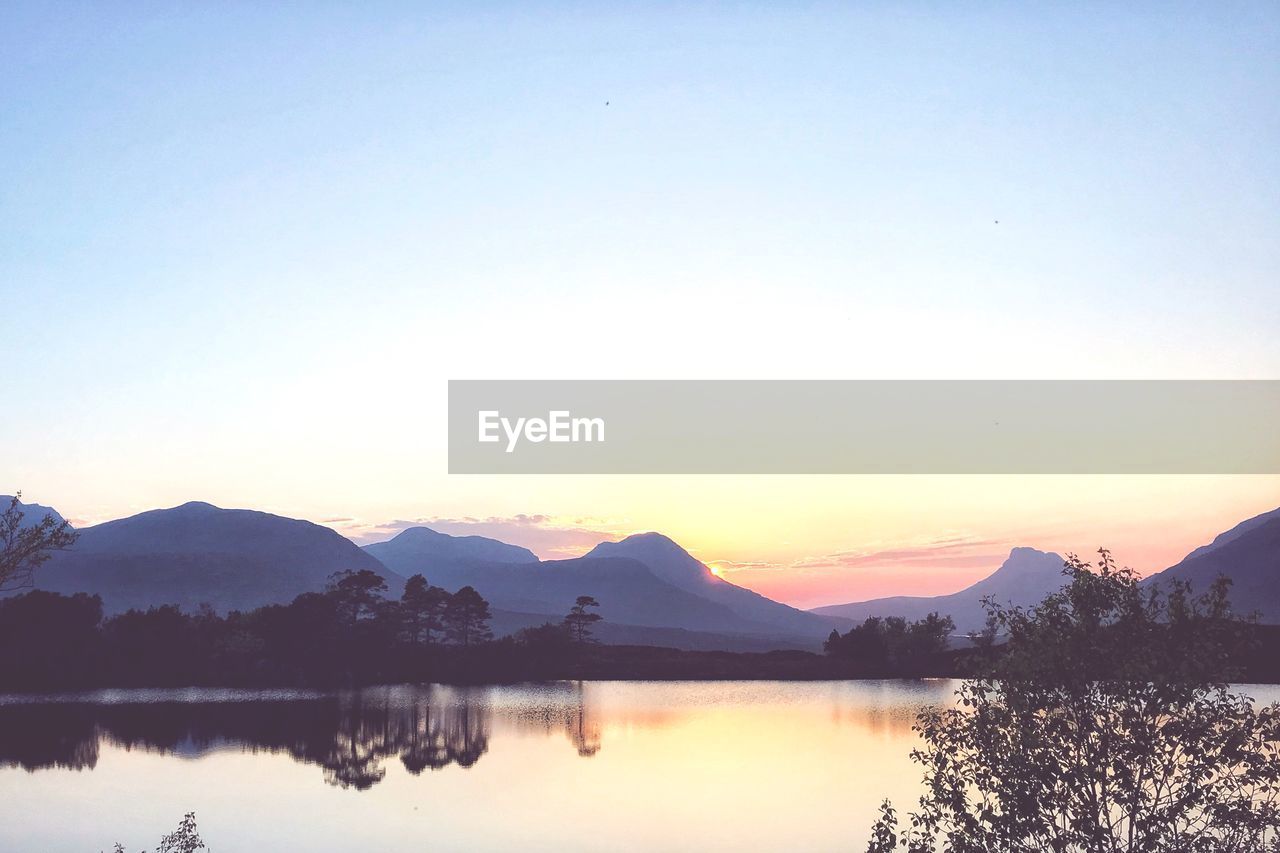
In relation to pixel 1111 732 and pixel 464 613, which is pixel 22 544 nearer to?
pixel 1111 732

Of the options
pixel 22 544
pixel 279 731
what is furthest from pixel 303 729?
pixel 22 544

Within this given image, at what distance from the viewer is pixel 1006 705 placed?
18.0 metres

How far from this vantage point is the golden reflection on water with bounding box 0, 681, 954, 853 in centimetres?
3822

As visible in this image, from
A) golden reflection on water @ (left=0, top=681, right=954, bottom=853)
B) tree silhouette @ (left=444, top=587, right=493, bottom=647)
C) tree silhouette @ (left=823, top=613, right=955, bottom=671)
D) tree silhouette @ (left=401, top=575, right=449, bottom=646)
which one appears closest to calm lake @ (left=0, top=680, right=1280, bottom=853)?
golden reflection on water @ (left=0, top=681, right=954, bottom=853)

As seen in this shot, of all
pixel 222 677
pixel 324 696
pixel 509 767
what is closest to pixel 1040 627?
pixel 509 767

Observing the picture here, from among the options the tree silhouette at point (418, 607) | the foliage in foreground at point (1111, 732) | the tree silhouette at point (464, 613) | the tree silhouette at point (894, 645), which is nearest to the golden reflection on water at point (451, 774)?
A: the foliage in foreground at point (1111, 732)

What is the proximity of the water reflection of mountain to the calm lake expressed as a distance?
231 millimetres

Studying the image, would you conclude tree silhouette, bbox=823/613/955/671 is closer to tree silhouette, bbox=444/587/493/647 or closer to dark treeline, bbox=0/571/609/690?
dark treeline, bbox=0/571/609/690

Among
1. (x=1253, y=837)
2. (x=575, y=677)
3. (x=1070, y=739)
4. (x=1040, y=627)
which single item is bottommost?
(x=575, y=677)

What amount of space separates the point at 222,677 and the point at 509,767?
65.0 metres

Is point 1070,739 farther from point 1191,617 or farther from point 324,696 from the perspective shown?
point 324,696

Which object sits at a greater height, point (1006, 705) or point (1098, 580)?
point (1098, 580)

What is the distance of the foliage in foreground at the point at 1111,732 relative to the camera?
54.4ft

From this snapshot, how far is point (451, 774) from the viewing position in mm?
51125
